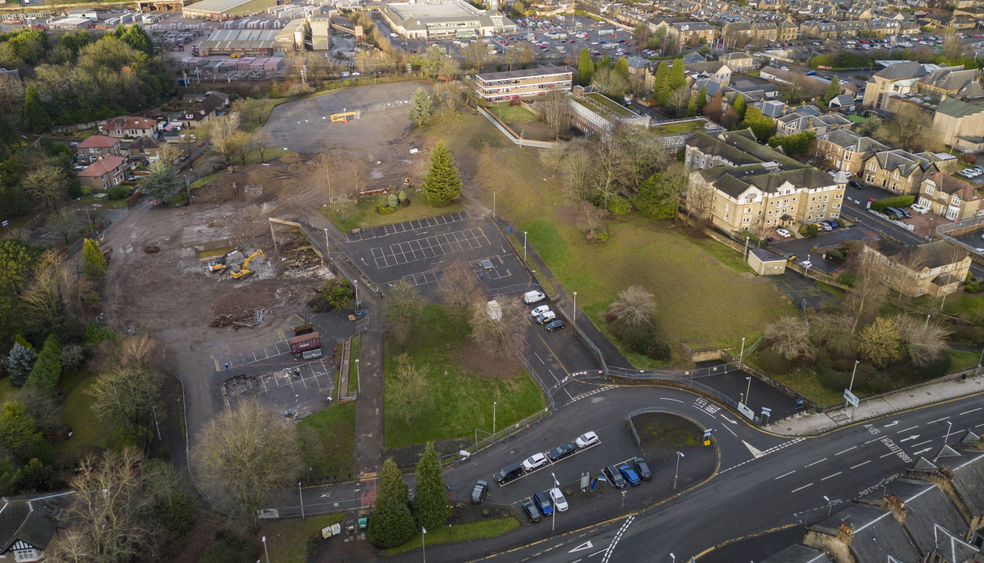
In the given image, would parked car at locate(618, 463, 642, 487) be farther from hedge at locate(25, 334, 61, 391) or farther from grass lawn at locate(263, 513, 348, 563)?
hedge at locate(25, 334, 61, 391)

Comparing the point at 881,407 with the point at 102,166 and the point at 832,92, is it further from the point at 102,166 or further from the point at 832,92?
the point at 102,166

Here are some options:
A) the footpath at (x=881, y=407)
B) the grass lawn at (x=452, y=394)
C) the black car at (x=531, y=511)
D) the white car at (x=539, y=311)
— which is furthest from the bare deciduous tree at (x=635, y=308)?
the black car at (x=531, y=511)

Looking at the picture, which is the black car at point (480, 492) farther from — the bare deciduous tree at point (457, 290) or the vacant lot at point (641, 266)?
the vacant lot at point (641, 266)

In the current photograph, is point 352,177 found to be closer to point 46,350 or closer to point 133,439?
point 46,350

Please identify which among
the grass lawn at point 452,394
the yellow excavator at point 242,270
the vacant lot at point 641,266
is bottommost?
the grass lawn at point 452,394

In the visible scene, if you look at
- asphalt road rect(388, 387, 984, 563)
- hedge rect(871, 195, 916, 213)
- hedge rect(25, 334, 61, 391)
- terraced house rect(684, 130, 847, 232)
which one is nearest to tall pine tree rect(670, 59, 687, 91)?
terraced house rect(684, 130, 847, 232)

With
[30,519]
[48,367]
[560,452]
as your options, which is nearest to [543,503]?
[560,452]
